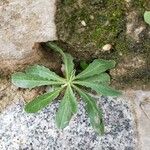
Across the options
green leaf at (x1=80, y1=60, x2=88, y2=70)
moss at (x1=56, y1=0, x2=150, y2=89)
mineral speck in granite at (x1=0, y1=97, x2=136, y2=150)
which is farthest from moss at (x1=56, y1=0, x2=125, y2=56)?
mineral speck in granite at (x1=0, y1=97, x2=136, y2=150)

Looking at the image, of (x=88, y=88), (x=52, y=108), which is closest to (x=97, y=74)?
(x=88, y=88)

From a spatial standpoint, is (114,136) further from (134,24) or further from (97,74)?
(134,24)

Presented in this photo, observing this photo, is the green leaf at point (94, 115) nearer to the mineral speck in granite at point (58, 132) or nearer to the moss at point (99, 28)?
the mineral speck in granite at point (58, 132)

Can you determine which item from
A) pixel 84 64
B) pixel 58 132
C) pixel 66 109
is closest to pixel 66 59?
pixel 84 64

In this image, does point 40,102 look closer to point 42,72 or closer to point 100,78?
point 42,72

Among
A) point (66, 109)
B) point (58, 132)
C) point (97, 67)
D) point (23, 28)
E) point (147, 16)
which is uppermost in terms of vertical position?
point (23, 28)

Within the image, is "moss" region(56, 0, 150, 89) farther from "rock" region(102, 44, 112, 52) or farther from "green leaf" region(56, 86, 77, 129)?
"green leaf" region(56, 86, 77, 129)
